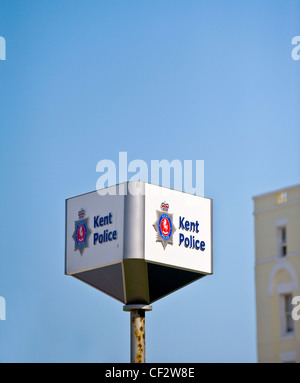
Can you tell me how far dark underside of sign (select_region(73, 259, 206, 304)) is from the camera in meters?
31.2

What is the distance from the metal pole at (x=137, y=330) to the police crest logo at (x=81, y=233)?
7.71 feet

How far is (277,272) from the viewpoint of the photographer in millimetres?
51594

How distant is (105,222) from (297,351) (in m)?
20.2

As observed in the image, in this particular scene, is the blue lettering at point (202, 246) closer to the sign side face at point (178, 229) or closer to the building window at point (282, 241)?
the sign side face at point (178, 229)

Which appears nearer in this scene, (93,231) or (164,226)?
(164,226)

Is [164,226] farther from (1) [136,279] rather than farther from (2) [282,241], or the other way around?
(2) [282,241]

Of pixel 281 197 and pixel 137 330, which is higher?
pixel 281 197

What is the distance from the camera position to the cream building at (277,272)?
50.3 metres

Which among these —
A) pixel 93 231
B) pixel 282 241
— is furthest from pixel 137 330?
pixel 282 241

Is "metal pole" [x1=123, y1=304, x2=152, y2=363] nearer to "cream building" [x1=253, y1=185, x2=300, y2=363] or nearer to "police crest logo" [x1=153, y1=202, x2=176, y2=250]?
"police crest logo" [x1=153, y1=202, x2=176, y2=250]

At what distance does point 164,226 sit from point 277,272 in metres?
20.9

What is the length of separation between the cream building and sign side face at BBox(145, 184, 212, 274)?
1751 cm

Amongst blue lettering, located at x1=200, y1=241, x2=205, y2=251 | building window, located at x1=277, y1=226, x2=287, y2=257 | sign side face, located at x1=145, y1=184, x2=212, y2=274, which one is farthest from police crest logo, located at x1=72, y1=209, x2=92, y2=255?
building window, located at x1=277, y1=226, x2=287, y2=257
